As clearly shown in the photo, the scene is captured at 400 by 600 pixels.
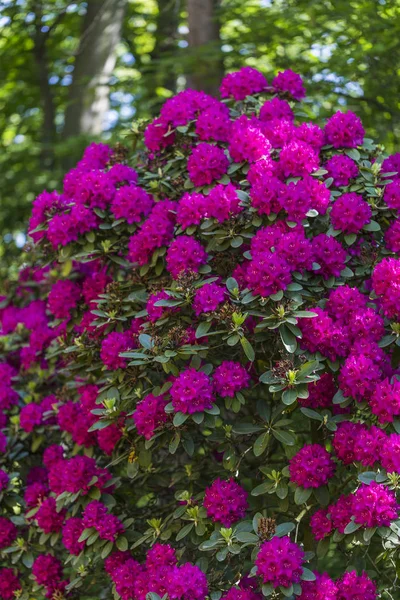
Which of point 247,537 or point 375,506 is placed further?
point 247,537

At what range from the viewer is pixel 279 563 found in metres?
2.36

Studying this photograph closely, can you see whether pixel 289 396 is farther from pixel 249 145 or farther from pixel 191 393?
pixel 249 145

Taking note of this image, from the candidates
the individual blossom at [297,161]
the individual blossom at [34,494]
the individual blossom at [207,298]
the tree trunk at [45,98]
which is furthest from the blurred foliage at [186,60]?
the individual blossom at [34,494]

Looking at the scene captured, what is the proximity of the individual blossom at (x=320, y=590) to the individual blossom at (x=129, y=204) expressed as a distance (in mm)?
1408

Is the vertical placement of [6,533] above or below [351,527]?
below

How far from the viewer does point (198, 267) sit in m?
2.88

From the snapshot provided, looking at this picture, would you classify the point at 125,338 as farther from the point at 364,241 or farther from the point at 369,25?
the point at 369,25

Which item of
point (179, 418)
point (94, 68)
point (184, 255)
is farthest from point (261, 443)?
point (94, 68)

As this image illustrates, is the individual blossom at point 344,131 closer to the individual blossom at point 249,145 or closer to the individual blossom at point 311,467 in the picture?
the individual blossom at point 249,145

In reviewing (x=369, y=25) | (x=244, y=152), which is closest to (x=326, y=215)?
(x=244, y=152)

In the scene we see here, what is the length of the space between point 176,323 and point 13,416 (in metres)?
1.19

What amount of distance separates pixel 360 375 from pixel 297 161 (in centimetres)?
84

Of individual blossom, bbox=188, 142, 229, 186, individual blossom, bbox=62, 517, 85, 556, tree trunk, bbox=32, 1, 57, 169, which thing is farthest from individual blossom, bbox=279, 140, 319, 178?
tree trunk, bbox=32, 1, 57, 169

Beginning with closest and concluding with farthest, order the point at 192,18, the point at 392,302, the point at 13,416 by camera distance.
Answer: the point at 392,302
the point at 13,416
the point at 192,18
